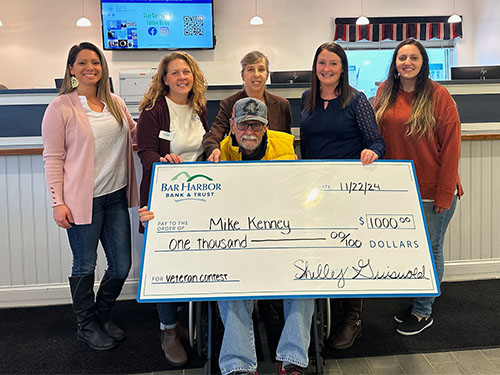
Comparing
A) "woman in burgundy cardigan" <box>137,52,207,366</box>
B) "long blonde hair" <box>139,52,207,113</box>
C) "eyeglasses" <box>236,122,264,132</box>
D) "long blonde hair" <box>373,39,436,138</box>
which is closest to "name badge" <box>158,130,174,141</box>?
"woman in burgundy cardigan" <box>137,52,207,366</box>

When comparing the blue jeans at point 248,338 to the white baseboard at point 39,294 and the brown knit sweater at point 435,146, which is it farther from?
the white baseboard at point 39,294

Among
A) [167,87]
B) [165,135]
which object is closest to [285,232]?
[165,135]

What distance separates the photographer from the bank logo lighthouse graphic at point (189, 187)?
1668mm

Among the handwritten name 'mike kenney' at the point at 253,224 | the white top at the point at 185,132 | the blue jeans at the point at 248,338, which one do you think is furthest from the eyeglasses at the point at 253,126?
the blue jeans at the point at 248,338

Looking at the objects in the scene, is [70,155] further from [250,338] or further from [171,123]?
[250,338]

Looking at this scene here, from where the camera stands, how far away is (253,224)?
1.62 metres

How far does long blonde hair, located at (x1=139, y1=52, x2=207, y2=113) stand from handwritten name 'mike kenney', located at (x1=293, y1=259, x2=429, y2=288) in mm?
923

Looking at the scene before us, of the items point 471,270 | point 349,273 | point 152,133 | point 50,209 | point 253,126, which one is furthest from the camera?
point 471,270

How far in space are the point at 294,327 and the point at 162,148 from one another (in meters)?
0.96

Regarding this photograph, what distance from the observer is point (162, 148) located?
1942 mm

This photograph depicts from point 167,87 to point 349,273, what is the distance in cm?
117

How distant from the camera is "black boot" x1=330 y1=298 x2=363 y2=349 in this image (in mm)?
2088

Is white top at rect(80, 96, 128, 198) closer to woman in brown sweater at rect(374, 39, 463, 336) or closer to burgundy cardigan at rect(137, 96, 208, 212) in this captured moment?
burgundy cardigan at rect(137, 96, 208, 212)

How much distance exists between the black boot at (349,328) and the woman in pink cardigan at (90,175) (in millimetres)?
1104
